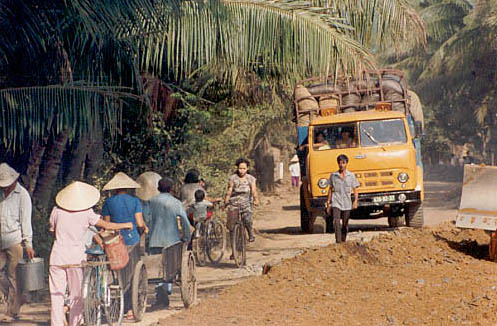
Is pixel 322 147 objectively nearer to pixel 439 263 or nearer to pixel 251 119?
pixel 439 263

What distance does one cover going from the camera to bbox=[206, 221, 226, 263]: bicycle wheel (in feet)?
44.3

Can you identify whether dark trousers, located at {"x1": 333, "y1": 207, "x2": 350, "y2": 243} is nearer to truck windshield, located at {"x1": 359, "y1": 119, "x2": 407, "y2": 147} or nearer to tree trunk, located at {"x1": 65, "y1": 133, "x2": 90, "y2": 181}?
truck windshield, located at {"x1": 359, "y1": 119, "x2": 407, "y2": 147}

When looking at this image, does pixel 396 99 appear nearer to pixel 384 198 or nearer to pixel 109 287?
pixel 384 198

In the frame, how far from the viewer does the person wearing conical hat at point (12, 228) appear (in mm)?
9297

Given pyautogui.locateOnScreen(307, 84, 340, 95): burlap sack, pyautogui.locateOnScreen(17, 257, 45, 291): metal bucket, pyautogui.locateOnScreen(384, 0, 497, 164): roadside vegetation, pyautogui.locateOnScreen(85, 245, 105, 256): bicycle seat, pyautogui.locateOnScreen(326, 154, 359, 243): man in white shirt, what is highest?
pyautogui.locateOnScreen(384, 0, 497, 164): roadside vegetation

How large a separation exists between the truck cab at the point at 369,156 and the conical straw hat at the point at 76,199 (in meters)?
8.56

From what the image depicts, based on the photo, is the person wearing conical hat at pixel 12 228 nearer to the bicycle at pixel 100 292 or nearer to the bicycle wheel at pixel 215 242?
the bicycle at pixel 100 292

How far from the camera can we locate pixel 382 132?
16.4 meters

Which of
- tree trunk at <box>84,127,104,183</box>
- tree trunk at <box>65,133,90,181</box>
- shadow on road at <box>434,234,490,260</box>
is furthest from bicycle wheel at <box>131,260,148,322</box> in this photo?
tree trunk at <box>84,127,104,183</box>

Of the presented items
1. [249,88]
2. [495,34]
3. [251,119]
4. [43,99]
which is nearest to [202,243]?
[249,88]

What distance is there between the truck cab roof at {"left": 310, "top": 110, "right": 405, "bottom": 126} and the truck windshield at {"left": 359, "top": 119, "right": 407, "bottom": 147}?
105 mm

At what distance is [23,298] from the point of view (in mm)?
9469

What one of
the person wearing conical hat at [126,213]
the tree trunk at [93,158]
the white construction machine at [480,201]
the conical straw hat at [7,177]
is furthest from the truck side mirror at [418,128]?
the conical straw hat at [7,177]

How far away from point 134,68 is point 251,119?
1312 cm
